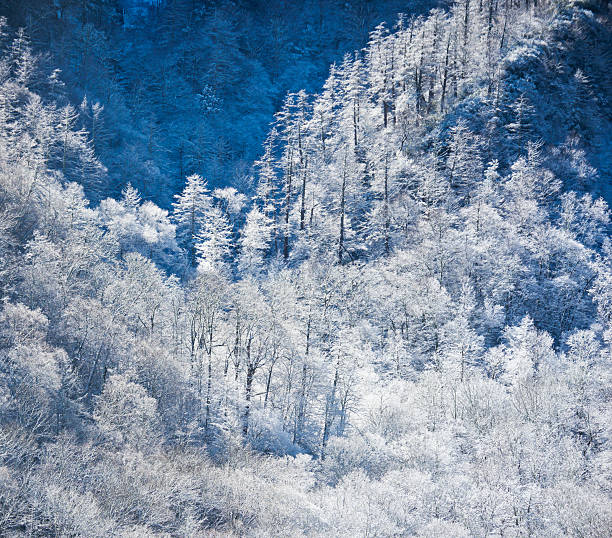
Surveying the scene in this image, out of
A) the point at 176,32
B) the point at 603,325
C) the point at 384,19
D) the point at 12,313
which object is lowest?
the point at 12,313

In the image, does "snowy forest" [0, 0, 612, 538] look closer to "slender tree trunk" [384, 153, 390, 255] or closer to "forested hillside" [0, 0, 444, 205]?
"slender tree trunk" [384, 153, 390, 255]

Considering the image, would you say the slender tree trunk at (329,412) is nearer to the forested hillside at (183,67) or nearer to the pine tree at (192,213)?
the pine tree at (192,213)

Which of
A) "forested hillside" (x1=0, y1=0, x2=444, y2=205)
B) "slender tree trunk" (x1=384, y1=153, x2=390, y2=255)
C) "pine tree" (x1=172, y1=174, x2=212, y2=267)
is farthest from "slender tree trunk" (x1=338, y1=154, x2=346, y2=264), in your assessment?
"pine tree" (x1=172, y1=174, x2=212, y2=267)

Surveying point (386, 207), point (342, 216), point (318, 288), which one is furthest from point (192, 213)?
point (386, 207)

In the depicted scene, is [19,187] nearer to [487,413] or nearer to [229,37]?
[487,413]

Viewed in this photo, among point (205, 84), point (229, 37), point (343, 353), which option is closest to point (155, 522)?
point (343, 353)

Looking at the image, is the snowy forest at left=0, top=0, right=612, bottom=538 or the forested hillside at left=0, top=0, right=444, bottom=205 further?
the forested hillside at left=0, top=0, right=444, bottom=205

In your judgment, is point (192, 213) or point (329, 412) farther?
point (192, 213)

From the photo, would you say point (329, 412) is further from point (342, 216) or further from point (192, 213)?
point (192, 213)
